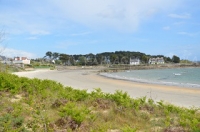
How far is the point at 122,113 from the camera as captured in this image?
5914mm

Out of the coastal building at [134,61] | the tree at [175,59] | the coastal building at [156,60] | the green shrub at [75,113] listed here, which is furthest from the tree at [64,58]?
the green shrub at [75,113]

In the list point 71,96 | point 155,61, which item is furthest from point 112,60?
point 71,96

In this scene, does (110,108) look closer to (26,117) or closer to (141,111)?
(141,111)

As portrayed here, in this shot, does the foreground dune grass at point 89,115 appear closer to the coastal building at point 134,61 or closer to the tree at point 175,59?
the coastal building at point 134,61

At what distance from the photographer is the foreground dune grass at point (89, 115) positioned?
4500mm

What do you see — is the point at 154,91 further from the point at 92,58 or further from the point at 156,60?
the point at 156,60

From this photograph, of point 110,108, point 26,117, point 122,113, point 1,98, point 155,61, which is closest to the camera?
point 26,117

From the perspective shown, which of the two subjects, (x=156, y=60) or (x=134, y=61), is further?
(x=156, y=60)

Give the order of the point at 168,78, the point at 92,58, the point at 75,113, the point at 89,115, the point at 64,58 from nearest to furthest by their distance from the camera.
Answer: the point at 75,113 → the point at 89,115 → the point at 168,78 → the point at 64,58 → the point at 92,58

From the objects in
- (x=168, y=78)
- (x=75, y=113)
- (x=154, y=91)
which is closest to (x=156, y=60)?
(x=168, y=78)

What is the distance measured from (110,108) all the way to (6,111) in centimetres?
290

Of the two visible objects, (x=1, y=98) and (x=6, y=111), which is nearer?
(x=6, y=111)


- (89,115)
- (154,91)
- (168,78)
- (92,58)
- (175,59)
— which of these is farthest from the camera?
(175,59)

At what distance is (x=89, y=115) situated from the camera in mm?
5273
